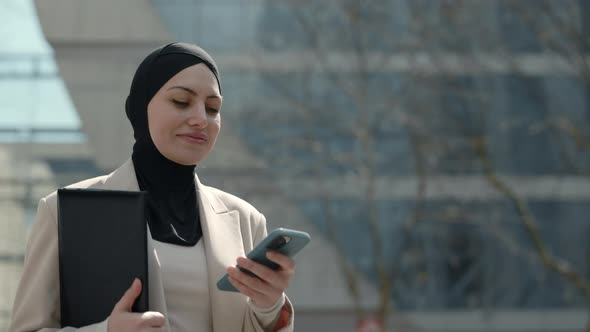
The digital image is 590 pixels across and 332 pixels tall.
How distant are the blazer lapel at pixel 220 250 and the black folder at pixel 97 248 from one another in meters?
0.28

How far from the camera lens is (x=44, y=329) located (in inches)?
88.7

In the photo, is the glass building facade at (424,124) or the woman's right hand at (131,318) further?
the glass building facade at (424,124)

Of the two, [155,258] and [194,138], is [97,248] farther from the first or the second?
[194,138]

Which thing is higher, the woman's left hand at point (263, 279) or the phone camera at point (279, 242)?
the phone camera at point (279, 242)

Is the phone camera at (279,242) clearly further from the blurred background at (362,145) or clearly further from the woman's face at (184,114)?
the blurred background at (362,145)

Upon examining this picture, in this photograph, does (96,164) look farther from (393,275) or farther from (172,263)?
(172,263)

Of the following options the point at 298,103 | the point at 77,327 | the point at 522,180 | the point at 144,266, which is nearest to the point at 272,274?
the point at 144,266

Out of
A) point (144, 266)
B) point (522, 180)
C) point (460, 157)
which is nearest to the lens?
point (144, 266)

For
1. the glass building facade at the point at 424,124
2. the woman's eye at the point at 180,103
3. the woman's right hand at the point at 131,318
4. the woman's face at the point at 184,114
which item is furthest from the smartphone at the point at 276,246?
the glass building facade at the point at 424,124

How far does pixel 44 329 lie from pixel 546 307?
19495 millimetres

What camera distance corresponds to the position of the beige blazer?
2.29m

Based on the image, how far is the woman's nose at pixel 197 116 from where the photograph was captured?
2.47 meters

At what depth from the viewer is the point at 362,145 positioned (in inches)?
711

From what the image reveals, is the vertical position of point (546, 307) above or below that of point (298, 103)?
below
